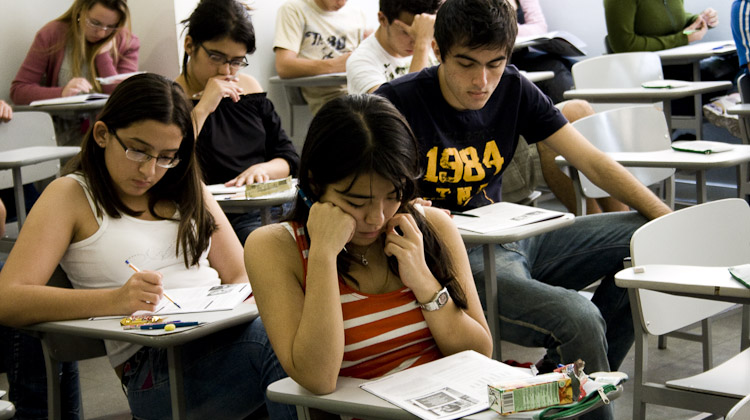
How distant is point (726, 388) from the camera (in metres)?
1.78

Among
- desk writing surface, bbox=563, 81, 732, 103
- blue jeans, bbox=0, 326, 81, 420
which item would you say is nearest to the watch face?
blue jeans, bbox=0, 326, 81, 420

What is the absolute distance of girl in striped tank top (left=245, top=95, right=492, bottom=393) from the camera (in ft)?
4.91

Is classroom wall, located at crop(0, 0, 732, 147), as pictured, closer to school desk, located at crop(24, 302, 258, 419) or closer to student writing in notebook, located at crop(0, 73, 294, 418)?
student writing in notebook, located at crop(0, 73, 294, 418)

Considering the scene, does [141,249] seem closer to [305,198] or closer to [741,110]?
[305,198]

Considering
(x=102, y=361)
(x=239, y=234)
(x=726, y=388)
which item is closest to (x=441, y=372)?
(x=726, y=388)

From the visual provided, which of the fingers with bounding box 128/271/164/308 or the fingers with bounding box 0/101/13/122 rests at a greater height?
the fingers with bounding box 0/101/13/122

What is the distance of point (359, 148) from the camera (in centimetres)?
150

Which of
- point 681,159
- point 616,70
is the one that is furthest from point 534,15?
point 681,159

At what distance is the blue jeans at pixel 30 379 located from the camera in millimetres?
2232

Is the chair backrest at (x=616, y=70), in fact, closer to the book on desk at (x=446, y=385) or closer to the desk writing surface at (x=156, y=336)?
the desk writing surface at (x=156, y=336)

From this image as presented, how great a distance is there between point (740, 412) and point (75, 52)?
4396mm

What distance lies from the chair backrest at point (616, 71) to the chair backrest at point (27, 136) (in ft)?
8.84

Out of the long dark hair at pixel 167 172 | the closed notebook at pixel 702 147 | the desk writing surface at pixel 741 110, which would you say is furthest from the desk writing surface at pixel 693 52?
the long dark hair at pixel 167 172

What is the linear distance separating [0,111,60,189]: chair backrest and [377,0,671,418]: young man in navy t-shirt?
233 cm
